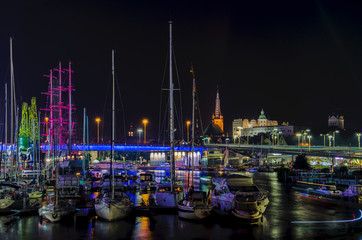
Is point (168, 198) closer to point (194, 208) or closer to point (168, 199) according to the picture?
point (168, 199)

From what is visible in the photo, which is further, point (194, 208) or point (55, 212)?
point (194, 208)

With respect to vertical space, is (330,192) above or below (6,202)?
below

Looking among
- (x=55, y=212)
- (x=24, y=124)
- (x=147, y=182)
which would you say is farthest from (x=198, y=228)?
(x=24, y=124)

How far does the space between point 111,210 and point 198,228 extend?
7.68 m

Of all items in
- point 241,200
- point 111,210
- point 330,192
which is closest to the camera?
point 241,200

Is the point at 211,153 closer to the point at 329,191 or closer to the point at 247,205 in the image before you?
the point at 329,191

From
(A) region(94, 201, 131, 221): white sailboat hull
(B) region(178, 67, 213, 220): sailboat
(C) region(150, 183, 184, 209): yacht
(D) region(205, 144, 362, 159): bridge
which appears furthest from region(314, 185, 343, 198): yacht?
(D) region(205, 144, 362, 159): bridge

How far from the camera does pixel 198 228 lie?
31438 mm

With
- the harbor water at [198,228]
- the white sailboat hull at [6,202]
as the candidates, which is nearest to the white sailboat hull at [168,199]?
the harbor water at [198,228]

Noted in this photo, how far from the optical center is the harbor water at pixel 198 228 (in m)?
29.0

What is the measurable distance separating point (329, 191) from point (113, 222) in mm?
29367

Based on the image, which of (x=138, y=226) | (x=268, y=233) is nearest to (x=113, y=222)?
(x=138, y=226)

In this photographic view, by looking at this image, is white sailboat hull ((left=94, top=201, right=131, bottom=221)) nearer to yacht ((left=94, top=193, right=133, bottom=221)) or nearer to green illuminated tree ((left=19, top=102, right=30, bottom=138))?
yacht ((left=94, top=193, right=133, bottom=221))

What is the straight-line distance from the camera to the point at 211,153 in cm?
18825
